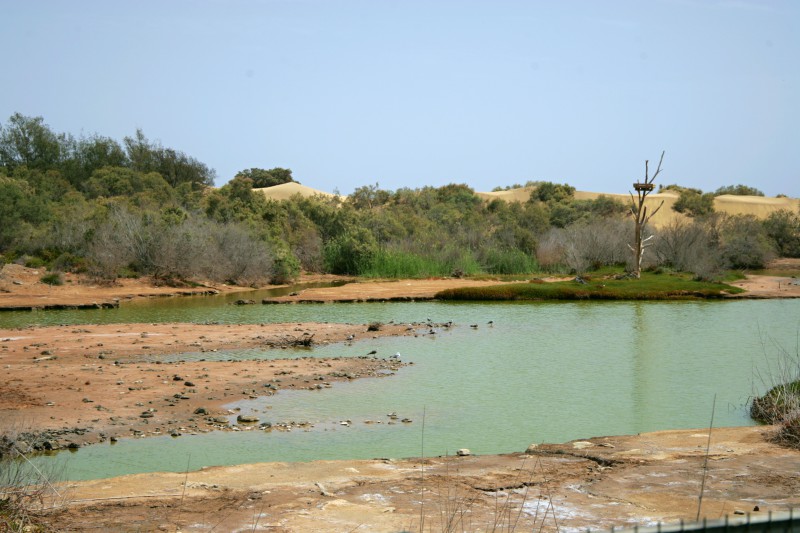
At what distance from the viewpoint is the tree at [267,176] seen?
91294 millimetres

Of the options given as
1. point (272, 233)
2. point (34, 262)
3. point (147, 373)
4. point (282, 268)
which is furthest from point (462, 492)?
point (272, 233)

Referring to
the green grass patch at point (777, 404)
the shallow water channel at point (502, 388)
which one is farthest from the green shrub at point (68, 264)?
the green grass patch at point (777, 404)

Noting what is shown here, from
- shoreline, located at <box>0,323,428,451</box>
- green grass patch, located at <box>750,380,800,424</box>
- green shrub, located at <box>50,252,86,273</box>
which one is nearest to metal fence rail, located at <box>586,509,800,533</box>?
green grass patch, located at <box>750,380,800,424</box>

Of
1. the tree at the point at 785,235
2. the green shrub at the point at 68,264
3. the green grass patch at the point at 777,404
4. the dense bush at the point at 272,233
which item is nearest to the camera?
the green grass patch at the point at 777,404

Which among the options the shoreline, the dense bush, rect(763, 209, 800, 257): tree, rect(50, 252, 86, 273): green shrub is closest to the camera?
the shoreline

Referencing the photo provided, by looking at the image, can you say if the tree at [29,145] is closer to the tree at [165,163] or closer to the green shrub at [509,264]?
the tree at [165,163]

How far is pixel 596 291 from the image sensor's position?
101 feet

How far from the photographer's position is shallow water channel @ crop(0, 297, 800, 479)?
10.5m

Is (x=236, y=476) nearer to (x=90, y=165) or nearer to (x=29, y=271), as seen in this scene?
(x=29, y=271)

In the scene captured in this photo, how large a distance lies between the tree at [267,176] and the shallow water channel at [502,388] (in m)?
66.3

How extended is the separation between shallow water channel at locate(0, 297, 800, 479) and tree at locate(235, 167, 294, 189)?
217 ft

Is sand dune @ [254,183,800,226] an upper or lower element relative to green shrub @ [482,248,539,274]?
upper

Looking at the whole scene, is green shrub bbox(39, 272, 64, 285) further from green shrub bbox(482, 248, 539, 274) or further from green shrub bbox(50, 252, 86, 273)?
green shrub bbox(482, 248, 539, 274)

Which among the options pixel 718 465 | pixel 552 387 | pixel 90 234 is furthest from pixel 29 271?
pixel 718 465
